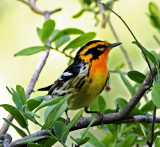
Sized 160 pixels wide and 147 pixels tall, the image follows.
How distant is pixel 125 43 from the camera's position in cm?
646

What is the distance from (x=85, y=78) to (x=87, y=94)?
0.56 ft

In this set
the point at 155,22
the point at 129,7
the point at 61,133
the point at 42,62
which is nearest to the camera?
the point at 61,133

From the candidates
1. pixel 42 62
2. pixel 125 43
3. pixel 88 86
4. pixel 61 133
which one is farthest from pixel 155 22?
pixel 125 43

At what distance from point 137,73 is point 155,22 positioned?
3.88 feet

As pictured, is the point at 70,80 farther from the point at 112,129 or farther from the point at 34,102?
the point at 34,102

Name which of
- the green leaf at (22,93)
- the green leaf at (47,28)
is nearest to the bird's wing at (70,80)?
the green leaf at (47,28)

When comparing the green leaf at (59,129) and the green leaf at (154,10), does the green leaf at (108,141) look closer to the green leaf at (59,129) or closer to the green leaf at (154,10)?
the green leaf at (59,129)

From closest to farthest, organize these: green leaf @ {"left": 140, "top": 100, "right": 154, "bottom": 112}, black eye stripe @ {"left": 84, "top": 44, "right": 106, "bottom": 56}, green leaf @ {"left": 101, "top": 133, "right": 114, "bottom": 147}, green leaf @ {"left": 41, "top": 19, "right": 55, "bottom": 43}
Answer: green leaf @ {"left": 140, "top": 100, "right": 154, "bottom": 112} < green leaf @ {"left": 101, "top": 133, "right": 114, "bottom": 147} < green leaf @ {"left": 41, "top": 19, "right": 55, "bottom": 43} < black eye stripe @ {"left": 84, "top": 44, "right": 106, "bottom": 56}

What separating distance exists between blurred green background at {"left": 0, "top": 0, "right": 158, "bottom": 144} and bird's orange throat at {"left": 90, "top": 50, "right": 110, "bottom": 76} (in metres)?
2.25

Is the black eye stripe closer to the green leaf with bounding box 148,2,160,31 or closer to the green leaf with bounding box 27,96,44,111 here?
the green leaf with bounding box 148,2,160,31

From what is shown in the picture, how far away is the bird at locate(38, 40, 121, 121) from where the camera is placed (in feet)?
11.5

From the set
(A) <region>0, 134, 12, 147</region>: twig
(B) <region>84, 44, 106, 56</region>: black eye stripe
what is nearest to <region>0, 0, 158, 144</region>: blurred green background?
(B) <region>84, 44, 106, 56</region>: black eye stripe

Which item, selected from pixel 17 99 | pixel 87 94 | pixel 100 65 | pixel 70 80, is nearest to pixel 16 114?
pixel 17 99

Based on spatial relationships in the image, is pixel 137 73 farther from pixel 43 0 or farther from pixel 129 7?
pixel 43 0
